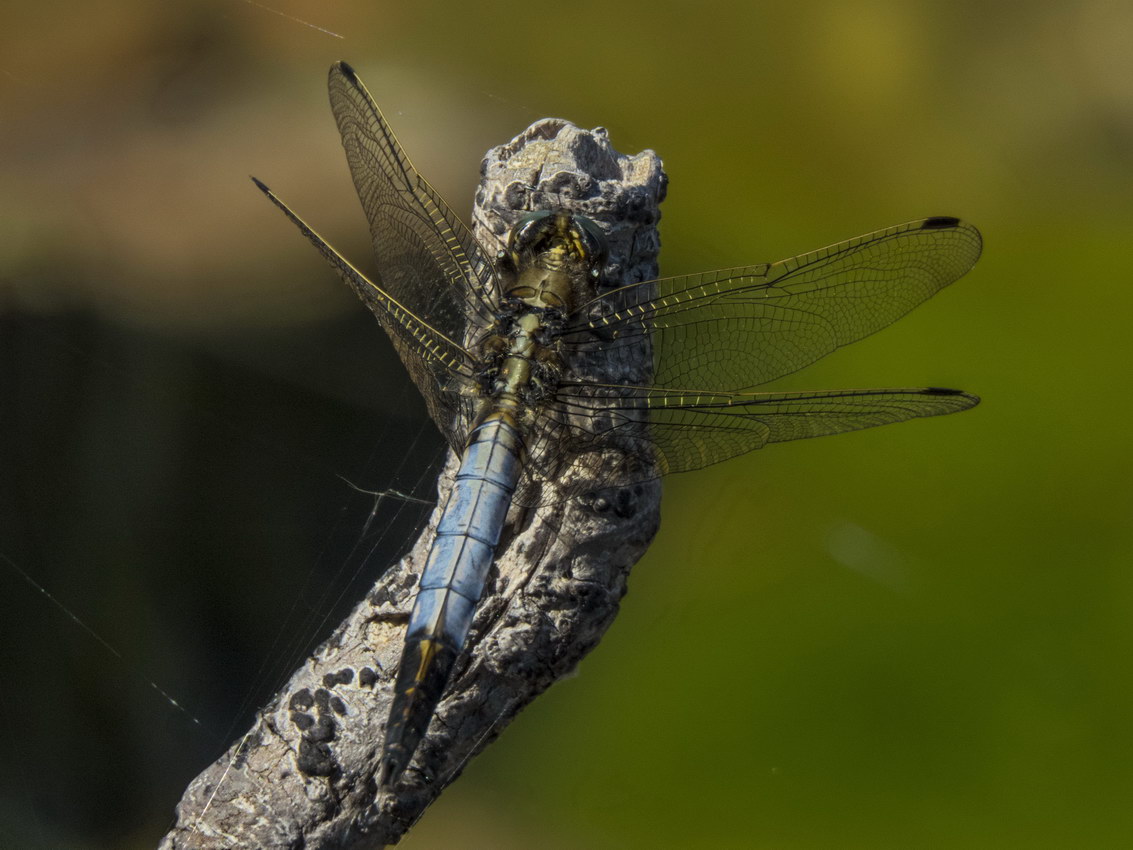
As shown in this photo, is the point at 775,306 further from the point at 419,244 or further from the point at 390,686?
the point at 390,686

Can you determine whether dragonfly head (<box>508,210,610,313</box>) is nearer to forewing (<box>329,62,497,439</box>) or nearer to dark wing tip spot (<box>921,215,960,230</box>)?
forewing (<box>329,62,497,439</box>)

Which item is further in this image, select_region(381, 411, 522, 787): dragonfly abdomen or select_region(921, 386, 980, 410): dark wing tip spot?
select_region(921, 386, 980, 410): dark wing tip spot

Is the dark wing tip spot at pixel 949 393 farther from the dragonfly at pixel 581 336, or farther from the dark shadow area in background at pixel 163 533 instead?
the dark shadow area in background at pixel 163 533

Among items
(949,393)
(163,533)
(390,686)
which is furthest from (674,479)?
(163,533)

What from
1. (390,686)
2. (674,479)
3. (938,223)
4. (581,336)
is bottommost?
(390,686)

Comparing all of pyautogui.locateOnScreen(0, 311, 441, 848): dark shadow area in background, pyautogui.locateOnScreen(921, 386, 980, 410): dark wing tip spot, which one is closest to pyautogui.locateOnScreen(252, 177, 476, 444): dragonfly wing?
pyautogui.locateOnScreen(0, 311, 441, 848): dark shadow area in background

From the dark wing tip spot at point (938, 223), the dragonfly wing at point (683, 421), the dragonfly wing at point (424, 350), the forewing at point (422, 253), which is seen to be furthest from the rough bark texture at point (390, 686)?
the dark wing tip spot at point (938, 223)

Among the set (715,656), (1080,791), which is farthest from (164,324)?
(1080,791)
